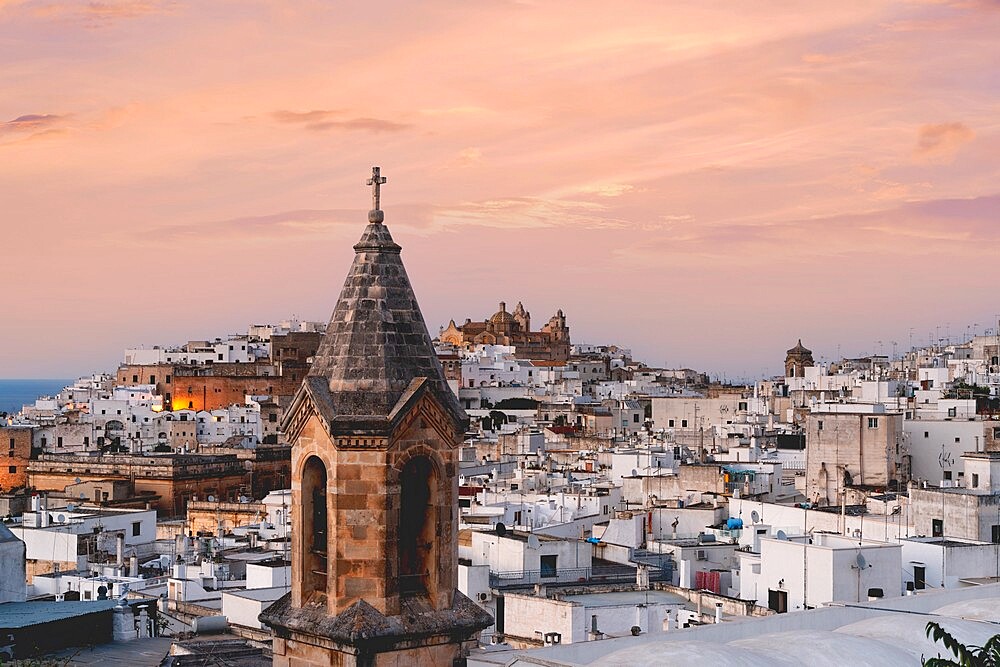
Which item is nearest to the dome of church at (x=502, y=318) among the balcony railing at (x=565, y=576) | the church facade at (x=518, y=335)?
the church facade at (x=518, y=335)

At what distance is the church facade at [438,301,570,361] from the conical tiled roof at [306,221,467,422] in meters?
109

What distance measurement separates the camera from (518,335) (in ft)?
437

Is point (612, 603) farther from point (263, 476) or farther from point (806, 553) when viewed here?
point (263, 476)

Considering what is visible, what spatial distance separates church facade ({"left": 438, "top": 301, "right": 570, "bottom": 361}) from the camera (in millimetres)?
125625

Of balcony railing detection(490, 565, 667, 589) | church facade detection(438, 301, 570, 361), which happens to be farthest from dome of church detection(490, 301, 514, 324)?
balcony railing detection(490, 565, 667, 589)

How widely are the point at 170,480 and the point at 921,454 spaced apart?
2638cm

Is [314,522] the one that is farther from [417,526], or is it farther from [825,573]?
[825,573]

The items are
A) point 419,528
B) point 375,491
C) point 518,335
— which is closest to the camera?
point 375,491

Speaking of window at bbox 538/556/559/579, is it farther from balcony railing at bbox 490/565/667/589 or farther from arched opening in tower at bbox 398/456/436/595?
arched opening in tower at bbox 398/456/436/595

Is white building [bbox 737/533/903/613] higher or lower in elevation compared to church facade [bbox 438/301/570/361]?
lower

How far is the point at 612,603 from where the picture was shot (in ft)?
88.6

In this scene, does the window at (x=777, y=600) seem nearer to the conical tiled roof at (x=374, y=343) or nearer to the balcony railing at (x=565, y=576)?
the balcony railing at (x=565, y=576)

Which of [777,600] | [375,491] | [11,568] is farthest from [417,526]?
[777,600]

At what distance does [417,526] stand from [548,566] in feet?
61.7
